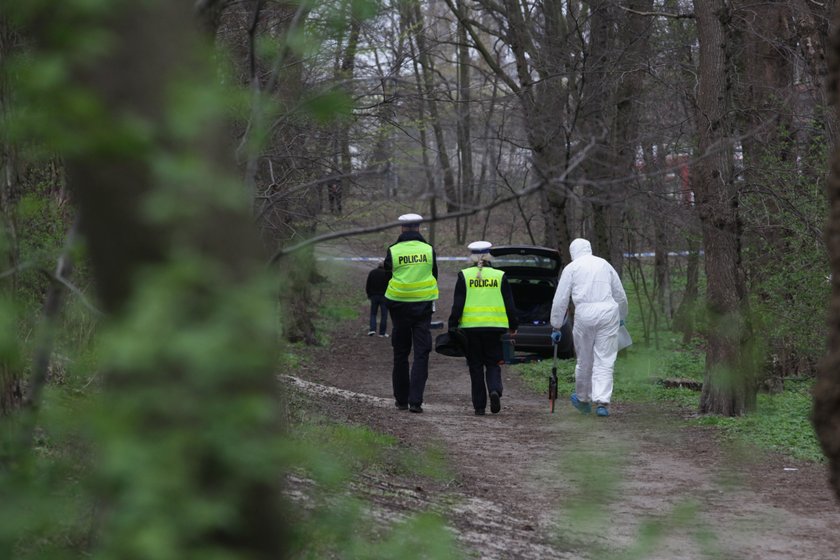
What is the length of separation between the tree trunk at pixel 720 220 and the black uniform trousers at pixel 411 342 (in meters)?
3.01

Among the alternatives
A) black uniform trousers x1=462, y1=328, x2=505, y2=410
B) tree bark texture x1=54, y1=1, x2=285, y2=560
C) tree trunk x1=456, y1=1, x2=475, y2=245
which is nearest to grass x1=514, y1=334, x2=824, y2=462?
black uniform trousers x1=462, y1=328, x2=505, y2=410

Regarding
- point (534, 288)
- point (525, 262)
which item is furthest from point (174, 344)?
point (534, 288)

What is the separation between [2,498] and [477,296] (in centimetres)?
1011

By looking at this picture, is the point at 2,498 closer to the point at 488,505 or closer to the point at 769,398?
the point at 488,505

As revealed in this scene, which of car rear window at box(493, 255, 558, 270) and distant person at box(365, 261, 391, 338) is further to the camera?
distant person at box(365, 261, 391, 338)

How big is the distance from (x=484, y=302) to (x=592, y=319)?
47.6 inches

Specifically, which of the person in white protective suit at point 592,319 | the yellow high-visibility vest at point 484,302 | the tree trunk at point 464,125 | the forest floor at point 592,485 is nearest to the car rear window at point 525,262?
the tree trunk at point 464,125

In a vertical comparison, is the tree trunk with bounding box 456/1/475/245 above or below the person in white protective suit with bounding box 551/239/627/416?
above

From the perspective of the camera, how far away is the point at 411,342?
43.9 ft

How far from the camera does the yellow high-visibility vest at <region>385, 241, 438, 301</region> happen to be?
12.9 meters

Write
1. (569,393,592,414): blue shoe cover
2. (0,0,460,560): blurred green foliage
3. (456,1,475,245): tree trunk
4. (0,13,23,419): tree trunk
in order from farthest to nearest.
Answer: (569,393,592,414): blue shoe cover, (456,1,475,245): tree trunk, (0,13,23,419): tree trunk, (0,0,460,560): blurred green foliage

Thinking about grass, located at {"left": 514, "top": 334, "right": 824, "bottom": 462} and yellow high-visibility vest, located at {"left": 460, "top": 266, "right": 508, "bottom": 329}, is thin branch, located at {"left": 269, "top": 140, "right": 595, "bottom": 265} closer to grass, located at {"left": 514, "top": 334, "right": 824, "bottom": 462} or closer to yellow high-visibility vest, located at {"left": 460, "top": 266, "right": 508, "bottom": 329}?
grass, located at {"left": 514, "top": 334, "right": 824, "bottom": 462}

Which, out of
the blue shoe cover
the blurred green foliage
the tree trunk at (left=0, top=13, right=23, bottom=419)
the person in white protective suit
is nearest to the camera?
the blurred green foliage

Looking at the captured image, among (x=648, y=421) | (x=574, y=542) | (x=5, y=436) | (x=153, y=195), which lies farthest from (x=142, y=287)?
(x=648, y=421)
